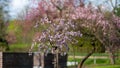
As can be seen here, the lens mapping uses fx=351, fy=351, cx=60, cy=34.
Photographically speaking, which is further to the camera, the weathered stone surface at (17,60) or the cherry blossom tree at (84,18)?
the cherry blossom tree at (84,18)

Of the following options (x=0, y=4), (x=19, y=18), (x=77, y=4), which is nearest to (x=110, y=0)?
(x=77, y=4)

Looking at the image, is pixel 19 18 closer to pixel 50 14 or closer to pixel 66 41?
pixel 50 14

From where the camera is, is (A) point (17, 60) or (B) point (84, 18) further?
(B) point (84, 18)

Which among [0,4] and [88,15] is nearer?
[88,15]

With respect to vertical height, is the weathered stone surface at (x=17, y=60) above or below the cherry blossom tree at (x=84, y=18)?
below

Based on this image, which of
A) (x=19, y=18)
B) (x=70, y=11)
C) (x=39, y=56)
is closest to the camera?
(x=39, y=56)

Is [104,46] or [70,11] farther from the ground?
[70,11]

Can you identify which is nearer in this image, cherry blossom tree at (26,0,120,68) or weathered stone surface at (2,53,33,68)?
weathered stone surface at (2,53,33,68)

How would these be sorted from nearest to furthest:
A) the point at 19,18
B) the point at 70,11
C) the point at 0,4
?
the point at 70,11 < the point at 0,4 < the point at 19,18

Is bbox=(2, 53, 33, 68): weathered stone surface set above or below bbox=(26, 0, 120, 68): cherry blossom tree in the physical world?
below

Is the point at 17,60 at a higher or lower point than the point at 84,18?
lower

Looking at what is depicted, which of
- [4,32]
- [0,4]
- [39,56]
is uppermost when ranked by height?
[0,4]

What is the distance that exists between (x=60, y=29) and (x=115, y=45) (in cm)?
1593

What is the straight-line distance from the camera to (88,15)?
99.2 ft
